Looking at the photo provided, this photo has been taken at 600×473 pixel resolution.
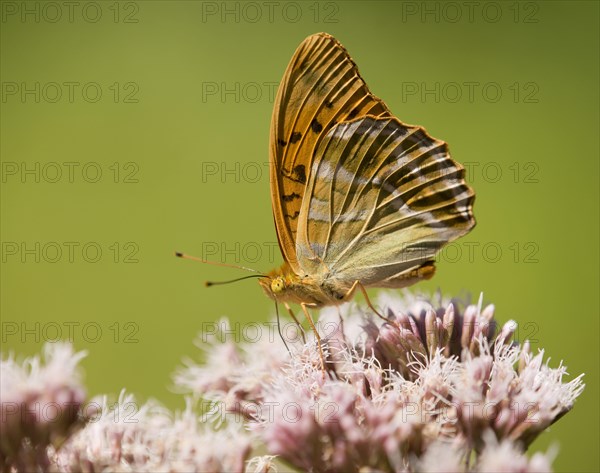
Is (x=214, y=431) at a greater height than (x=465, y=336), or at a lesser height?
lesser

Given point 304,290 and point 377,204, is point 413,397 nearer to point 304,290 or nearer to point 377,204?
point 304,290

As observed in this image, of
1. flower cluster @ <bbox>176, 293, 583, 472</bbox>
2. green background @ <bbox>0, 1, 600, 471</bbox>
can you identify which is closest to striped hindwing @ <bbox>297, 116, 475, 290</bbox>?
flower cluster @ <bbox>176, 293, 583, 472</bbox>

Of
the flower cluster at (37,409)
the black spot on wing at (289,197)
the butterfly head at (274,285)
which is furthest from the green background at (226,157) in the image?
the flower cluster at (37,409)

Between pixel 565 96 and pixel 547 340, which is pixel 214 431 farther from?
pixel 565 96

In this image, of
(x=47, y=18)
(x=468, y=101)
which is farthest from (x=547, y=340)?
(x=47, y=18)

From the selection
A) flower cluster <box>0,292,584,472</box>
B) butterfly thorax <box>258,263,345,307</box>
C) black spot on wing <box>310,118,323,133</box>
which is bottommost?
flower cluster <box>0,292,584,472</box>

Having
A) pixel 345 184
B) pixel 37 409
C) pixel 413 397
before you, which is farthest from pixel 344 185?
pixel 37 409

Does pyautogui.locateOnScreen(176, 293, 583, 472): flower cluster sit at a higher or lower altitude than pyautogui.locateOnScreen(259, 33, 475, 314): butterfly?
lower

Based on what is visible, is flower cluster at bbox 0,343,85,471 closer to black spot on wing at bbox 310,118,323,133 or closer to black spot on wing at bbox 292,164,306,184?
black spot on wing at bbox 292,164,306,184
